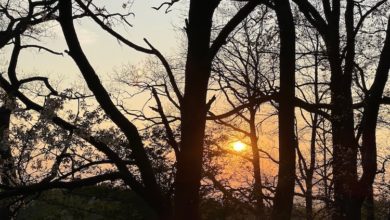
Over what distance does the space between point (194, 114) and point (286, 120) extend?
131 inches

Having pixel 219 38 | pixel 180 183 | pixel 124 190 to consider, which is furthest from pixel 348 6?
pixel 124 190

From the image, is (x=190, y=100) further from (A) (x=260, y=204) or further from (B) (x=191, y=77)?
(A) (x=260, y=204)

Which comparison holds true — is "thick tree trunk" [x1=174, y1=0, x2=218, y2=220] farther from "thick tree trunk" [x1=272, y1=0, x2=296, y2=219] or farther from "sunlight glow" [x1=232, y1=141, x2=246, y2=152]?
"sunlight glow" [x1=232, y1=141, x2=246, y2=152]

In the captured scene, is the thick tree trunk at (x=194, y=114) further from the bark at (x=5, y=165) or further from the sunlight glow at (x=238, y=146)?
the sunlight glow at (x=238, y=146)

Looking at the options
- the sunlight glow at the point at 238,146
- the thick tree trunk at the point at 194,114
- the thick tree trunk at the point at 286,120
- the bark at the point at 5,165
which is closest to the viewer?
the thick tree trunk at the point at 194,114

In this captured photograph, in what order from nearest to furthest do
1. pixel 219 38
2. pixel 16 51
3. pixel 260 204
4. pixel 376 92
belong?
pixel 219 38
pixel 376 92
pixel 16 51
pixel 260 204

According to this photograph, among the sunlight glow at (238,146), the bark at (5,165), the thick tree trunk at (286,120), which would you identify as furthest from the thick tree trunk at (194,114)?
the sunlight glow at (238,146)

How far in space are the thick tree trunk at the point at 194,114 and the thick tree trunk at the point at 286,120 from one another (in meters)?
2.92

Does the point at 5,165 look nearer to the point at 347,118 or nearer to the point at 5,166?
the point at 5,166

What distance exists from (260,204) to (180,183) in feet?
39.8

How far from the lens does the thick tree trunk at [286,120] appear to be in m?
8.59

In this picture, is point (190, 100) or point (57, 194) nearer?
point (190, 100)

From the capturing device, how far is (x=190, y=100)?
616cm

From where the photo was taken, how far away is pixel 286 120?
29.6ft
